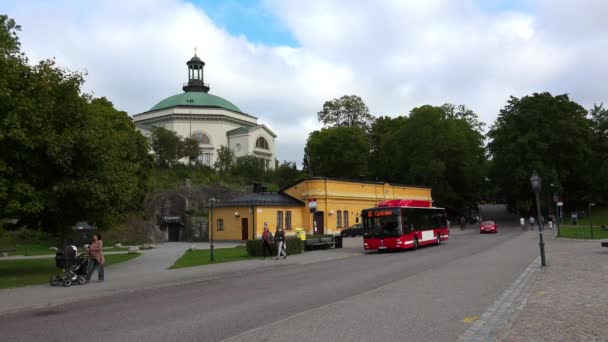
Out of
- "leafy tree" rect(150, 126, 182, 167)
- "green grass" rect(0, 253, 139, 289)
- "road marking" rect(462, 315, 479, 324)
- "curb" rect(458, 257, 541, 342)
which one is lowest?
"road marking" rect(462, 315, 479, 324)

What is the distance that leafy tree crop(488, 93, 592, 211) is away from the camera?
62.8 metres

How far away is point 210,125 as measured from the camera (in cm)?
9512

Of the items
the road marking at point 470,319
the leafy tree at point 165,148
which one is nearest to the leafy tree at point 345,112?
the leafy tree at point 165,148

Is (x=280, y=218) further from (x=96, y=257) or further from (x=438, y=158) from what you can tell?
(x=438, y=158)

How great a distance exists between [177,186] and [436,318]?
156 feet

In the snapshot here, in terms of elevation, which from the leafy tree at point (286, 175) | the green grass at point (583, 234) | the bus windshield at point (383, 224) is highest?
the leafy tree at point (286, 175)

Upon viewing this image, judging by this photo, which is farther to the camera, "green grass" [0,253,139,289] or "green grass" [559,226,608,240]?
"green grass" [559,226,608,240]

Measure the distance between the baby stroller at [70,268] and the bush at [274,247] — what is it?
1154cm

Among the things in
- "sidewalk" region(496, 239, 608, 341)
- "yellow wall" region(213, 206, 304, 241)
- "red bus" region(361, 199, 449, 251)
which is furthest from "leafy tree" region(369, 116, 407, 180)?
"sidewalk" region(496, 239, 608, 341)

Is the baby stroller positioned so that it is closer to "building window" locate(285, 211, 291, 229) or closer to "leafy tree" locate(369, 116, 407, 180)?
"building window" locate(285, 211, 291, 229)

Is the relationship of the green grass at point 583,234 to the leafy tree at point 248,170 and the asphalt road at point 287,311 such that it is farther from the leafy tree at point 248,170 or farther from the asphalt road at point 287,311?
the leafy tree at point 248,170

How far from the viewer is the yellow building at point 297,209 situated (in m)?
45.0

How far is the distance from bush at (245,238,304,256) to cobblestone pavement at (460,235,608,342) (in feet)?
48.8

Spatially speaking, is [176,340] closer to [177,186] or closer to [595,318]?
[595,318]
